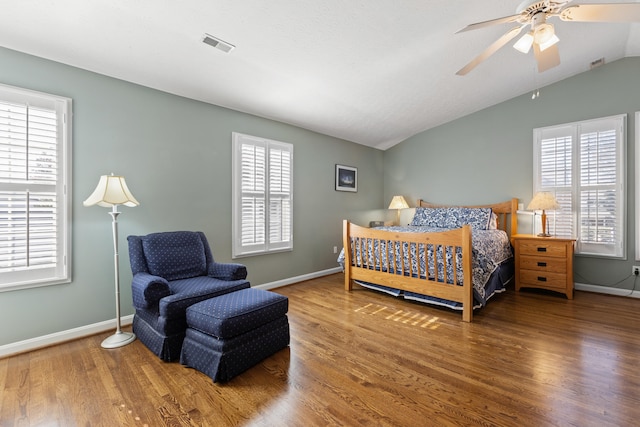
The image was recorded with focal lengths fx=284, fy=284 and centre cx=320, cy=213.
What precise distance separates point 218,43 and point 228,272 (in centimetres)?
200

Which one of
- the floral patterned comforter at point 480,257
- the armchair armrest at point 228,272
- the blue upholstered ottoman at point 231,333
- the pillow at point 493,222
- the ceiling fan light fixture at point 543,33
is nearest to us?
the blue upholstered ottoman at point 231,333

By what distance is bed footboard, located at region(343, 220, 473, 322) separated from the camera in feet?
9.19

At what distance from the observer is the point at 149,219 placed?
2871mm

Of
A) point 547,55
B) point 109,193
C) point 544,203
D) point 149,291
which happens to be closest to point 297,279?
point 149,291

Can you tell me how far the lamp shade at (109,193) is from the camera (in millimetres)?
2217

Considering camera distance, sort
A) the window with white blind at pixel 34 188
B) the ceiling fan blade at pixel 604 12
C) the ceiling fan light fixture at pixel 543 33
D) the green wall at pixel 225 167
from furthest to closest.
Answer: the green wall at pixel 225 167 → the window with white blind at pixel 34 188 → the ceiling fan light fixture at pixel 543 33 → the ceiling fan blade at pixel 604 12

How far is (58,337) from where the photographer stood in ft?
7.78

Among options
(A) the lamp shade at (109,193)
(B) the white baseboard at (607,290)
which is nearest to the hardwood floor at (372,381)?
(B) the white baseboard at (607,290)

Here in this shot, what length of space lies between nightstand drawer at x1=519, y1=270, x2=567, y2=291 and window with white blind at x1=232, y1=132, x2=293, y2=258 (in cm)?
317

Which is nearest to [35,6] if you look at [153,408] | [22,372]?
[22,372]

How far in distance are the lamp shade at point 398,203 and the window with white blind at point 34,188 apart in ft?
15.2

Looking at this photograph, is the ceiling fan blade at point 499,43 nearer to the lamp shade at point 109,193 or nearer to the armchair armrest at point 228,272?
the armchair armrest at point 228,272

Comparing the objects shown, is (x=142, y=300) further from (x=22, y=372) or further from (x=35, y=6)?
(x=35, y=6)

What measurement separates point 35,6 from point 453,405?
3.60m
